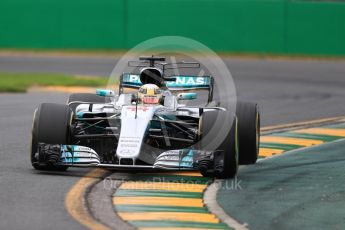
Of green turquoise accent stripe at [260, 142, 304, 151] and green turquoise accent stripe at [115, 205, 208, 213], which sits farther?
green turquoise accent stripe at [260, 142, 304, 151]

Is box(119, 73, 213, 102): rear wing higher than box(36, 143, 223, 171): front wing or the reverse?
higher

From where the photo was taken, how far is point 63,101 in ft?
80.5

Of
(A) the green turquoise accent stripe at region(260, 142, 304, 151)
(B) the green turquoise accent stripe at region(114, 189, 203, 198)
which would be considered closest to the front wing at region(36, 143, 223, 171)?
(B) the green turquoise accent stripe at region(114, 189, 203, 198)

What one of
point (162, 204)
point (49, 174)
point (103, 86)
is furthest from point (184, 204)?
point (103, 86)

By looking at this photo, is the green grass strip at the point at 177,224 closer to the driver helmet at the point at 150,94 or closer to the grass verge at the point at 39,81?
the driver helmet at the point at 150,94

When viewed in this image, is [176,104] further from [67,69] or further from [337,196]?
[67,69]

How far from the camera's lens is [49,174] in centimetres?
1331

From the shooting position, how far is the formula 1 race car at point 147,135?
13.0 metres

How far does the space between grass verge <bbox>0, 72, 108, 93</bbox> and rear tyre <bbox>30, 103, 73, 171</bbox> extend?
13993 mm

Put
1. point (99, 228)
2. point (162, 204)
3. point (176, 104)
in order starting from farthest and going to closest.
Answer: point (176, 104) → point (162, 204) → point (99, 228)

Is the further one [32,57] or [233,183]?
[32,57]

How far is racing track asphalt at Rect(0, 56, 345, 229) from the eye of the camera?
1097 centimetres

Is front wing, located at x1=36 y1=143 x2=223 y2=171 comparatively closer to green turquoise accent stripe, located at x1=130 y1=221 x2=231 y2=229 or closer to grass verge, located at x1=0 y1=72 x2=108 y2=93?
green turquoise accent stripe, located at x1=130 y1=221 x2=231 y2=229

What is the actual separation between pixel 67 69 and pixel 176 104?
69.5 feet
